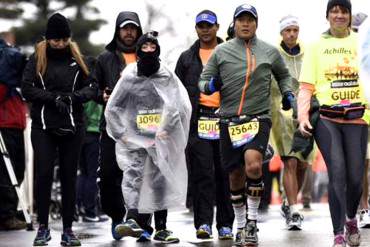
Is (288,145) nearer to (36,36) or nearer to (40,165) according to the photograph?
(40,165)

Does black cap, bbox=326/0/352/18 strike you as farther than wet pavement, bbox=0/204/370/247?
No

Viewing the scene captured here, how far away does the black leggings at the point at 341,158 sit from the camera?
9.29m

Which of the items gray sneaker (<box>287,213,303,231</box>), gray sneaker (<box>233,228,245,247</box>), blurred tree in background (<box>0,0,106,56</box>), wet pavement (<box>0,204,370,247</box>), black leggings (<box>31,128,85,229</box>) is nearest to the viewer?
gray sneaker (<box>233,228,245,247</box>)

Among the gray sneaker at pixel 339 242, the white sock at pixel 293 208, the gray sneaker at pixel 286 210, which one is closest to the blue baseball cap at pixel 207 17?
the white sock at pixel 293 208

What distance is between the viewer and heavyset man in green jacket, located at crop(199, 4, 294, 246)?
9.85 metres

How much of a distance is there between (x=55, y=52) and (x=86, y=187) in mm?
4707

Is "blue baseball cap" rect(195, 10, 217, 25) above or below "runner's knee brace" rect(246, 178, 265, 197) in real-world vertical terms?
above

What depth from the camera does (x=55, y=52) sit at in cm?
1100

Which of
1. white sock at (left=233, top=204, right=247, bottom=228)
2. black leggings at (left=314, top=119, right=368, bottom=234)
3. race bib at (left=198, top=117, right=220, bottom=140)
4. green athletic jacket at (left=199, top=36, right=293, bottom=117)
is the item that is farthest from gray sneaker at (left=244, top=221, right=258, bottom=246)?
race bib at (left=198, top=117, right=220, bottom=140)

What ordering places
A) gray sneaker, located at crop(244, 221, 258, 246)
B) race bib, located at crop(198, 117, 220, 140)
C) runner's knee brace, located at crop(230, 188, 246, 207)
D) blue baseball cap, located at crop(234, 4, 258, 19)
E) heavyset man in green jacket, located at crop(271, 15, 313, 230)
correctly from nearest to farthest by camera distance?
gray sneaker, located at crop(244, 221, 258, 246)
blue baseball cap, located at crop(234, 4, 258, 19)
runner's knee brace, located at crop(230, 188, 246, 207)
race bib, located at crop(198, 117, 220, 140)
heavyset man in green jacket, located at crop(271, 15, 313, 230)

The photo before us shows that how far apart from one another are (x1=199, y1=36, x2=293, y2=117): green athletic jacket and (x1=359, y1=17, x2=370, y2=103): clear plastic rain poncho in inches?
86.3

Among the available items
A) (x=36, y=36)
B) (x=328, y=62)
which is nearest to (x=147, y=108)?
(x=328, y=62)

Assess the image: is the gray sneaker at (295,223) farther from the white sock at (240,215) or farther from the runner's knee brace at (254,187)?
the runner's knee brace at (254,187)

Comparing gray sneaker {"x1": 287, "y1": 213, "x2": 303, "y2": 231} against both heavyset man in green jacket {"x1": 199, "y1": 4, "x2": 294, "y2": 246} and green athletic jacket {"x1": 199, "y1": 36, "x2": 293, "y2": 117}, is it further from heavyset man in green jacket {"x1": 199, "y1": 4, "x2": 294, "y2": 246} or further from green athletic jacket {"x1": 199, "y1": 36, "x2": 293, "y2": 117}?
green athletic jacket {"x1": 199, "y1": 36, "x2": 293, "y2": 117}
